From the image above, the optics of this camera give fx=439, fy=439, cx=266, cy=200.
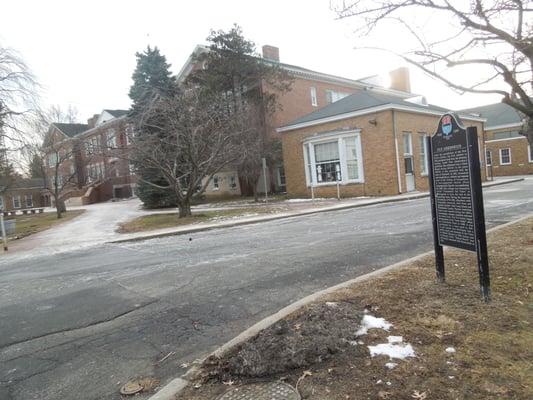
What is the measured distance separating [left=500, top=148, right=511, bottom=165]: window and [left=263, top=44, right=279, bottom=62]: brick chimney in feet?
76.5

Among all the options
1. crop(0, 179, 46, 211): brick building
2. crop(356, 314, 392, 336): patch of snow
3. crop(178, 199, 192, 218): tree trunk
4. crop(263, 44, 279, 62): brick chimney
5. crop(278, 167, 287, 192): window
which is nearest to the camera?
crop(356, 314, 392, 336): patch of snow

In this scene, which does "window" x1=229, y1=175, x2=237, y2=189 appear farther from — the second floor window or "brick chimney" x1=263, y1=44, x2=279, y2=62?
"brick chimney" x1=263, y1=44, x2=279, y2=62

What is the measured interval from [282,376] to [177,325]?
6.85 ft

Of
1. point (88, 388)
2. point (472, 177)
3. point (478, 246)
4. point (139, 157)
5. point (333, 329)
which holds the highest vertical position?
point (139, 157)

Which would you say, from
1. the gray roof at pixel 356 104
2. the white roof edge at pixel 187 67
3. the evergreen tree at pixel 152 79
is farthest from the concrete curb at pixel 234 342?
the white roof edge at pixel 187 67

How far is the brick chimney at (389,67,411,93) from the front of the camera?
50656mm

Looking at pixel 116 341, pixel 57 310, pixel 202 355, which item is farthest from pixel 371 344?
pixel 57 310

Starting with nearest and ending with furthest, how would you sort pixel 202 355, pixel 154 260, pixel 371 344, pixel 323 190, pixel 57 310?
pixel 371 344 → pixel 202 355 → pixel 57 310 → pixel 154 260 → pixel 323 190

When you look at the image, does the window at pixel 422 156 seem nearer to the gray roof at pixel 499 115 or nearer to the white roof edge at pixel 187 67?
the gray roof at pixel 499 115

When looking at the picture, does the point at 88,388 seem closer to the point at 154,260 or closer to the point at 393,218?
the point at 154,260

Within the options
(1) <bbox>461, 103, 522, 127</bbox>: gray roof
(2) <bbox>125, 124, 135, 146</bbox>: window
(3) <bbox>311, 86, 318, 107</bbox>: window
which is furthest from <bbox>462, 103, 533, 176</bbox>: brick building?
(2) <bbox>125, 124, 135, 146</bbox>: window

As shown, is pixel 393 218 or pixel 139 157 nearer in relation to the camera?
pixel 393 218

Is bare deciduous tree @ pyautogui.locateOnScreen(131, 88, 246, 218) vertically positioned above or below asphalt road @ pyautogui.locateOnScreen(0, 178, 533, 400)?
above

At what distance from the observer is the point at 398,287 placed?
17.4 ft
